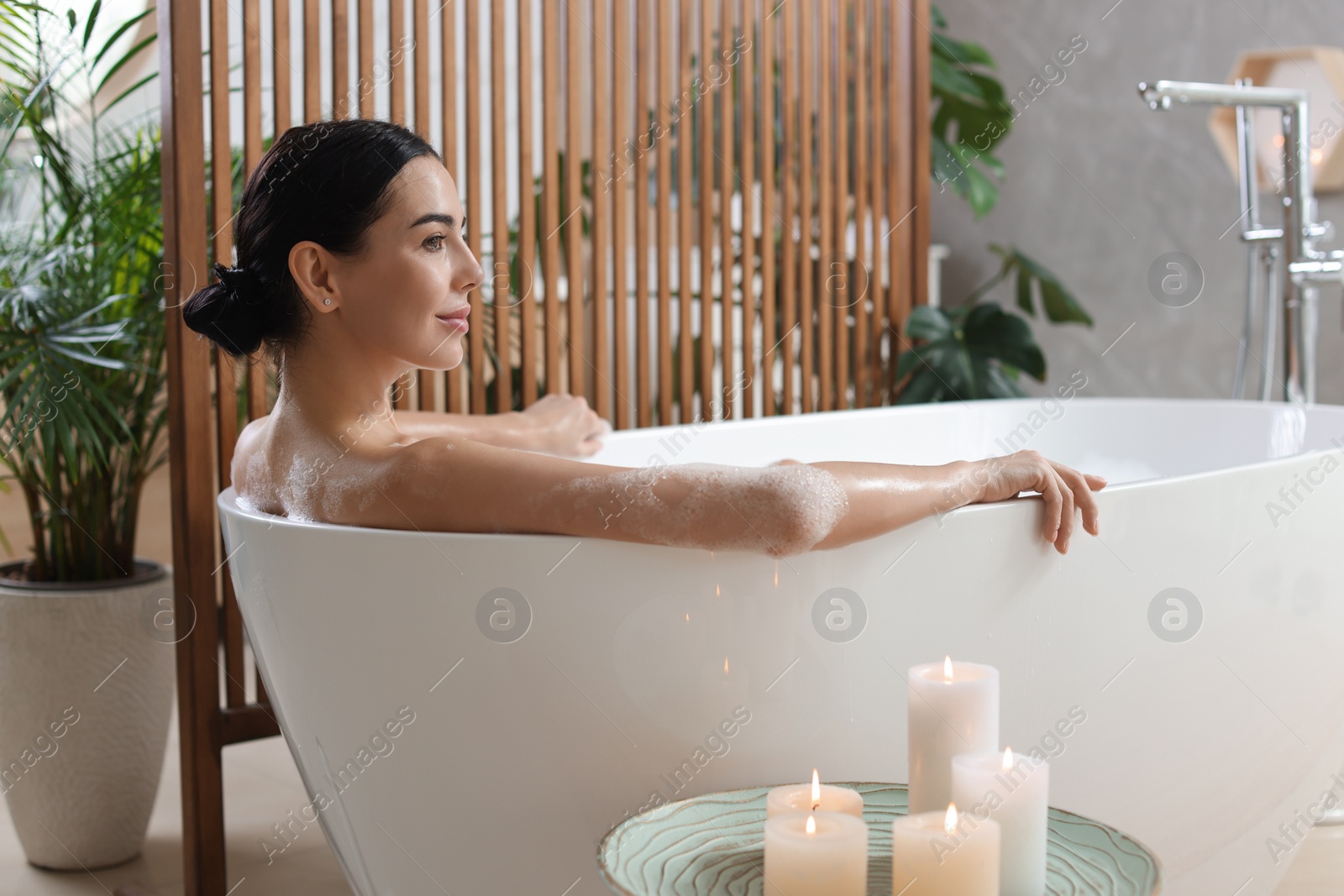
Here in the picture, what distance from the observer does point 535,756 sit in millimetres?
1184

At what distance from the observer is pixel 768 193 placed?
8.07 feet

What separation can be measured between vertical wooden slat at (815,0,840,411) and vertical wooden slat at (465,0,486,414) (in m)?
0.83

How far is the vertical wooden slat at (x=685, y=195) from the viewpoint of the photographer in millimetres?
2326

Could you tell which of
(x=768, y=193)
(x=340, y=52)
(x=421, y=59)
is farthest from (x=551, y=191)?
(x=768, y=193)

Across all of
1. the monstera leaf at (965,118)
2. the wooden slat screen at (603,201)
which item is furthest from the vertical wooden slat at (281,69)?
the monstera leaf at (965,118)

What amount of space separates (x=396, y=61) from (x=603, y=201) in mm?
456

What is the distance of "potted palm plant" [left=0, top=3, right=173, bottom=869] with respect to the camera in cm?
177

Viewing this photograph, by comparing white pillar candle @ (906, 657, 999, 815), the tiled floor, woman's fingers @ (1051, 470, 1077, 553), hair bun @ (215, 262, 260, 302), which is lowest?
the tiled floor

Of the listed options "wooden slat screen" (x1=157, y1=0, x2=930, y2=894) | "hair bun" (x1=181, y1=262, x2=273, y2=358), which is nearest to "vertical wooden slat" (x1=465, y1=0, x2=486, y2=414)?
"wooden slat screen" (x1=157, y1=0, x2=930, y2=894)

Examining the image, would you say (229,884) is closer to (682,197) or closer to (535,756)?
(535,756)

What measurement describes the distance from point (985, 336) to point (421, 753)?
190cm

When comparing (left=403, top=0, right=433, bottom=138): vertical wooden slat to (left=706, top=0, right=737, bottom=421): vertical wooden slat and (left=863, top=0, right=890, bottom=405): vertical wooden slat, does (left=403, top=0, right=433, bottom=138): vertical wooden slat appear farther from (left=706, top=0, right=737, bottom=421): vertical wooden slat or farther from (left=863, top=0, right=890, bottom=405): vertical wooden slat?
(left=863, top=0, right=890, bottom=405): vertical wooden slat

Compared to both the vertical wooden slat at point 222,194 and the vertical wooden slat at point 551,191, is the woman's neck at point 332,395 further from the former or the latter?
the vertical wooden slat at point 551,191

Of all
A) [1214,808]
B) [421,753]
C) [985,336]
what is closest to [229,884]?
→ [421,753]
